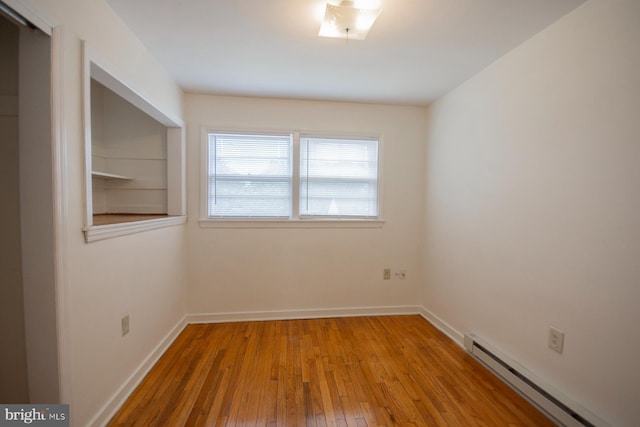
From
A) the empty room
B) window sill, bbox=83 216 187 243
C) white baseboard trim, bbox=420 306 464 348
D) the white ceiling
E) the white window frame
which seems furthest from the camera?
the white window frame

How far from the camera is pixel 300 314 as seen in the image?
107 inches

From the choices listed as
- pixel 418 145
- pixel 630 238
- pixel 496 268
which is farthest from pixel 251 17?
pixel 496 268

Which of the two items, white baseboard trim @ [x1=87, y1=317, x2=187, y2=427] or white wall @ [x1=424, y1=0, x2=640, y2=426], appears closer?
white wall @ [x1=424, y1=0, x2=640, y2=426]

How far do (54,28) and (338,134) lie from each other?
212cm

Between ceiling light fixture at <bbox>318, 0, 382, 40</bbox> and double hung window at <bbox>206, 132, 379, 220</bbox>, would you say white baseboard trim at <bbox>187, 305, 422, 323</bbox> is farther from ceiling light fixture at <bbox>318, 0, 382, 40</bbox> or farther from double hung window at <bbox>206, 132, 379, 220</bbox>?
ceiling light fixture at <bbox>318, 0, 382, 40</bbox>

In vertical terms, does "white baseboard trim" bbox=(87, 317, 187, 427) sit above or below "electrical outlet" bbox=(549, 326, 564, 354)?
below

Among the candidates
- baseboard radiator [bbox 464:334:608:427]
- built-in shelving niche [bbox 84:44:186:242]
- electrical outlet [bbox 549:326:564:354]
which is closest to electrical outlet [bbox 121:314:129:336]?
built-in shelving niche [bbox 84:44:186:242]

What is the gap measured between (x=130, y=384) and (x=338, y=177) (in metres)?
2.38

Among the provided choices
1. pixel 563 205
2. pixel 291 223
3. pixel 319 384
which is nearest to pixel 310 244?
pixel 291 223

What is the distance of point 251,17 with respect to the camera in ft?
4.85

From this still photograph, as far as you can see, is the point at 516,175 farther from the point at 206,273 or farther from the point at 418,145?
the point at 206,273

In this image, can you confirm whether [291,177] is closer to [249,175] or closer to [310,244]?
[249,175]

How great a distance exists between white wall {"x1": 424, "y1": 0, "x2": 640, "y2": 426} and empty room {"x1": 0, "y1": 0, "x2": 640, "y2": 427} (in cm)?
1

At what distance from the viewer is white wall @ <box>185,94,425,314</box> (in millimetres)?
2578
